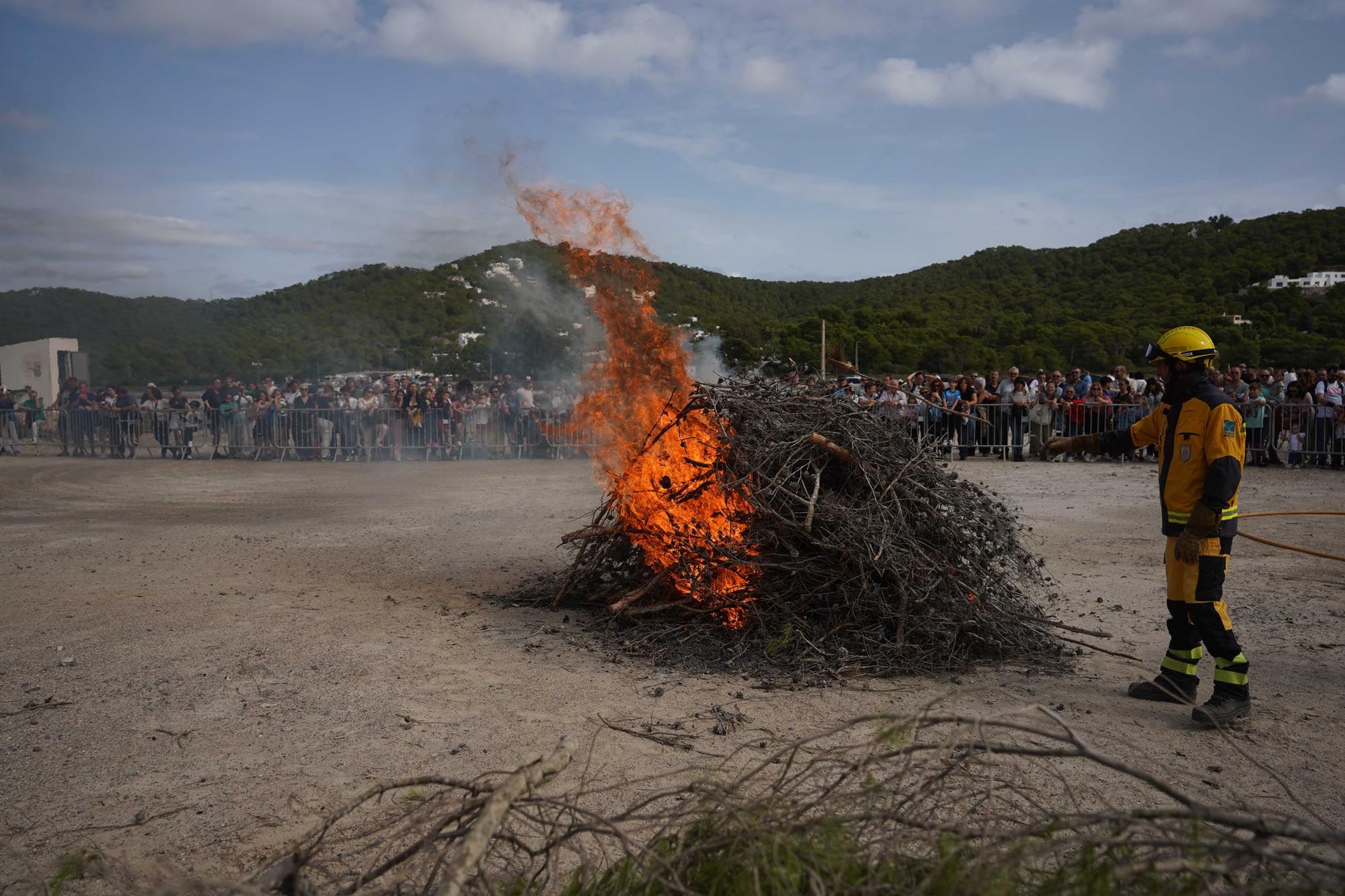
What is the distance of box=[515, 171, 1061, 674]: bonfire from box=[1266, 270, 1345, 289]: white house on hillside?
171 ft

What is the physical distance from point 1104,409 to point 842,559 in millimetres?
14156

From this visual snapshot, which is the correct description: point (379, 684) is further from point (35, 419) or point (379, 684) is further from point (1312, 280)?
point (1312, 280)

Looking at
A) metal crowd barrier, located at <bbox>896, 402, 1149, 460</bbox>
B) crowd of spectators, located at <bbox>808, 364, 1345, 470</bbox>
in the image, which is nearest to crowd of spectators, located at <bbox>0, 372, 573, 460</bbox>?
crowd of spectators, located at <bbox>808, 364, 1345, 470</bbox>

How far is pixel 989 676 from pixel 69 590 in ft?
25.0

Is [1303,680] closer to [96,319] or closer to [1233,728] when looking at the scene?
[1233,728]

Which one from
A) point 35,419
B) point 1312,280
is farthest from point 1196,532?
point 1312,280

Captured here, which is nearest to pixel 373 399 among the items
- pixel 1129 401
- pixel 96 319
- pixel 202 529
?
pixel 202 529

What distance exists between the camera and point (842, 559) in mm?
5812

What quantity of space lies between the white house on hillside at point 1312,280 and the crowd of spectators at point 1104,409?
35563 millimetres

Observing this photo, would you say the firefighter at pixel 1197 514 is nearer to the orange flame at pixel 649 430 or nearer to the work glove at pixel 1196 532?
the work glove at pixel 1196 532

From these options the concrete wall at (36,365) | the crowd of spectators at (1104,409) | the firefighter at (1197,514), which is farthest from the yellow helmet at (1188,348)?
the concrete wall at (36,365)

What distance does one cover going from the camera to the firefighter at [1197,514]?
15.4ft

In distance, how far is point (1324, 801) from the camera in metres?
3.78

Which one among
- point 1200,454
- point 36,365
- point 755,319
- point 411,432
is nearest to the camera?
point 1200,454
